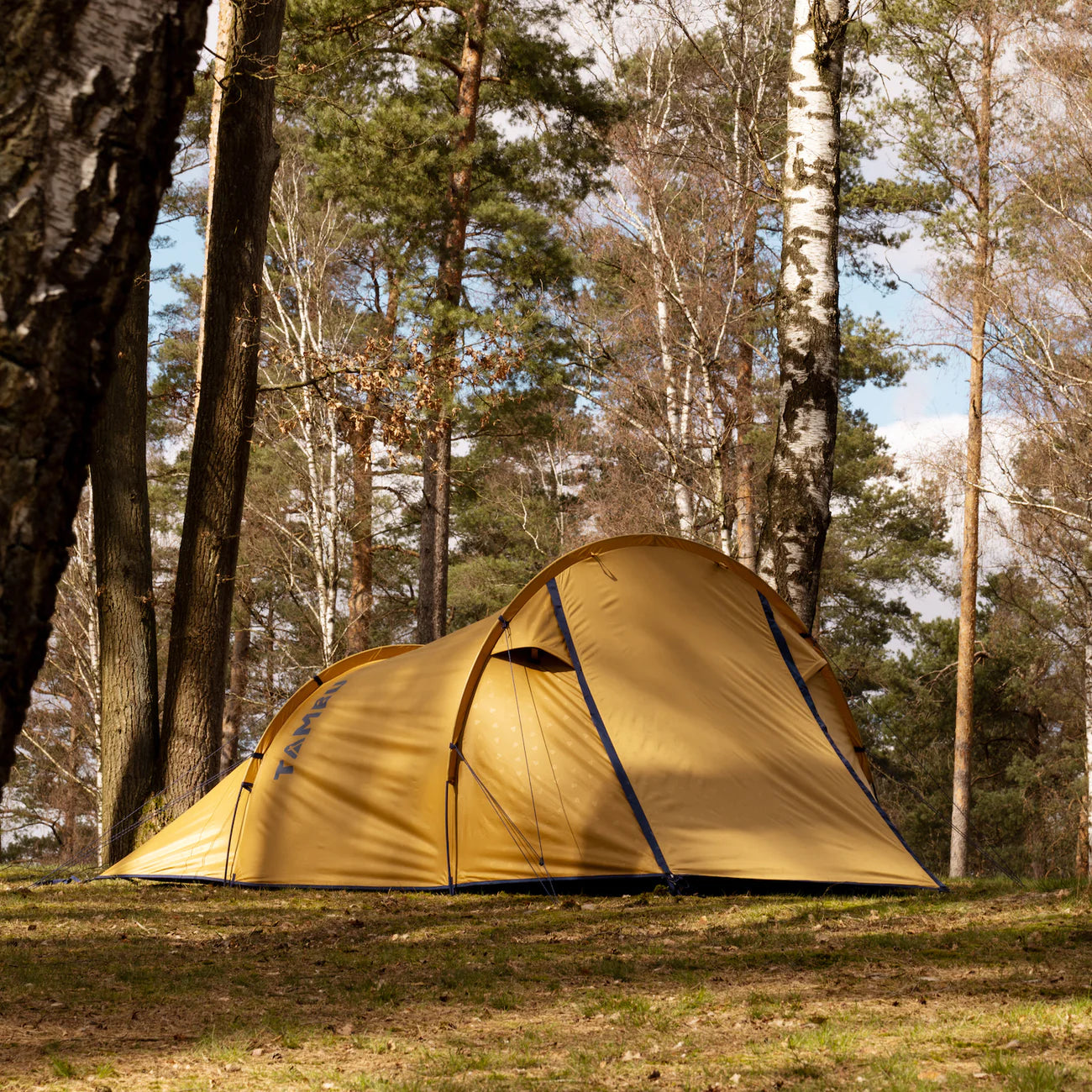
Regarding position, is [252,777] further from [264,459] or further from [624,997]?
[264,459]

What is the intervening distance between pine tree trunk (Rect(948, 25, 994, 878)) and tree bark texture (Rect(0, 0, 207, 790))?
14488 mm

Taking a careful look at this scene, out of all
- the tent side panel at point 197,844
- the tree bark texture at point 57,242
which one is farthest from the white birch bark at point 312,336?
the tree bark texture at point 57,242

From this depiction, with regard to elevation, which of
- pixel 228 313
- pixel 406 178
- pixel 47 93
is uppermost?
pixel 406 178

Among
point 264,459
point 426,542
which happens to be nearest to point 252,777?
point 426,542

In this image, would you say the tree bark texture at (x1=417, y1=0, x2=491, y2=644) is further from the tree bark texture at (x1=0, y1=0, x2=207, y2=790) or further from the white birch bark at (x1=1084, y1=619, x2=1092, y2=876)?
the tree bark texture at (x1=0, y1=0, x2=207, y2=790)

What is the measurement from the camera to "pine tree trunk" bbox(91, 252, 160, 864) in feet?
26.2

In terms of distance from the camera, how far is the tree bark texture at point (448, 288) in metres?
14.3

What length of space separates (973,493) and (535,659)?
1279 cm

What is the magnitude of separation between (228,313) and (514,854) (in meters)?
4.28

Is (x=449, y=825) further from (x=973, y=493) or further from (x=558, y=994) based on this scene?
(x=973, y=493)

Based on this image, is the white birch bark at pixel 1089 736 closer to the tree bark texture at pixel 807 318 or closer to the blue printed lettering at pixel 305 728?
the tree bark texture at pixel 807 318

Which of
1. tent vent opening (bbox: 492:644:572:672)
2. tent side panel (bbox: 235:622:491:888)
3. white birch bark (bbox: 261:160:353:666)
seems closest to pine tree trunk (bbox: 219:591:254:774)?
white birch bark (bbox: 261:160:353:666)

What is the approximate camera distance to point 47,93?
1884 mm

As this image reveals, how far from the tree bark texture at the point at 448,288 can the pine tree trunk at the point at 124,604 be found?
5.81 metres
